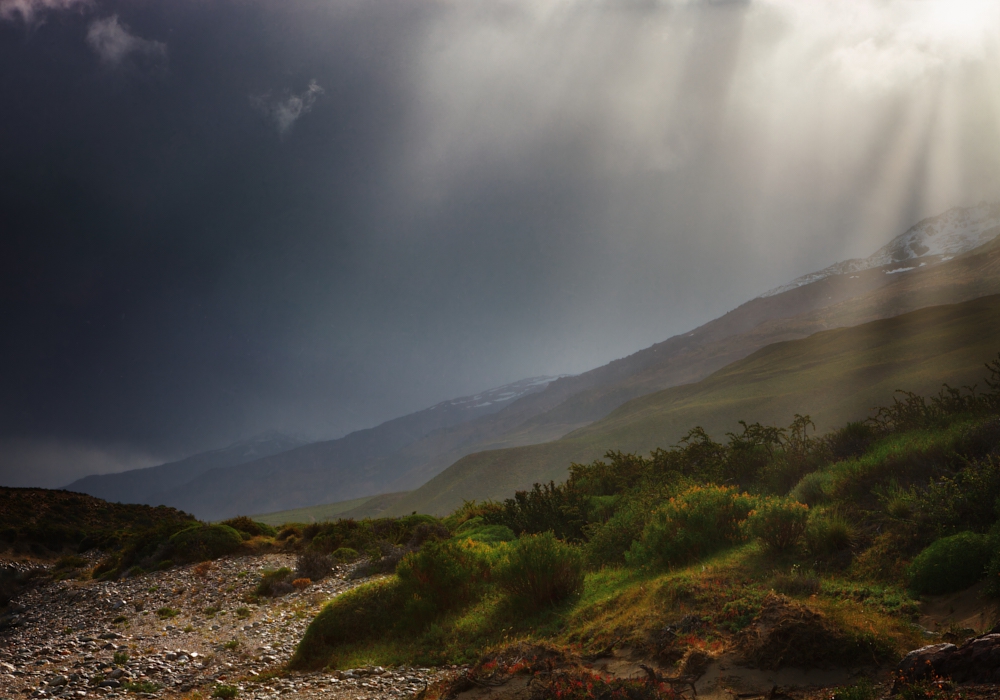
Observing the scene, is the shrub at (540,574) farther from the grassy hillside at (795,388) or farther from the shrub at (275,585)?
the grassy hillside at (795,388)

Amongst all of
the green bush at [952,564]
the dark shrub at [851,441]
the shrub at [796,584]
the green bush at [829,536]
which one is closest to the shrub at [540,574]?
the shrub at [796,584]

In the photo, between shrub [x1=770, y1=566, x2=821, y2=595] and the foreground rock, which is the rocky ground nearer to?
shrub [x1=770, y1=566, x2=821, y2=595]

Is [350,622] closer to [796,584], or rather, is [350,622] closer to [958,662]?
[796,584]

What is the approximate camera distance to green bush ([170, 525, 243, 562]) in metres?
24.8

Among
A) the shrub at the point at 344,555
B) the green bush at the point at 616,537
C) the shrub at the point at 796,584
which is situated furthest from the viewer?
the shrub at the point at 344,555

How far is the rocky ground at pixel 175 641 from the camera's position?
9922 millimetres

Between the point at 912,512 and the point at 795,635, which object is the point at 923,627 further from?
the point at 912,512

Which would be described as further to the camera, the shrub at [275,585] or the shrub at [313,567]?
the shrub at [313,567]

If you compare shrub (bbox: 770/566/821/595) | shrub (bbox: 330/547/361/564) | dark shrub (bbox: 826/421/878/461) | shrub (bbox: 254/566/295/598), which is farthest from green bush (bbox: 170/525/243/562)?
dark shrub (bbox: 826/421/878/461)

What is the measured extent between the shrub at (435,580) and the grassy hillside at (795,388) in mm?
58986

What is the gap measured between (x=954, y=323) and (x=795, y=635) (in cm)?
10418

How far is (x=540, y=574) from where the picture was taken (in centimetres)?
1137

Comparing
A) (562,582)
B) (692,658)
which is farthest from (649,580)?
(692,658)

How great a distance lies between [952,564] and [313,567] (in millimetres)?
20253
